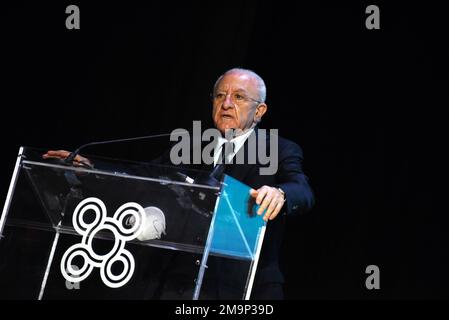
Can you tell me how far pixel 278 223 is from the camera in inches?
79.2

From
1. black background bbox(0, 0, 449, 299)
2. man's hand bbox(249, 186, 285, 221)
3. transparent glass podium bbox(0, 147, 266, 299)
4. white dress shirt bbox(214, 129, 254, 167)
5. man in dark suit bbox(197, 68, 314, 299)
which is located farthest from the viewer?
black background bbox(0, 0, 449, 299)

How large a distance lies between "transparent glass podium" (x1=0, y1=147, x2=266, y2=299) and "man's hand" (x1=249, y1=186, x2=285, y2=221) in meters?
0.03

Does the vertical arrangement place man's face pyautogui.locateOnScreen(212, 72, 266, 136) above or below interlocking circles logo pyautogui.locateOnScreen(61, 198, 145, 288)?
above

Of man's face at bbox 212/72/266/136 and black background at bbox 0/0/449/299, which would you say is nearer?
man's face at bbox 212/72/266/136

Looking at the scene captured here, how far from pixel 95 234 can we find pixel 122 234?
72 millimetres

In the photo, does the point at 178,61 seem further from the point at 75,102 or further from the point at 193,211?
the point at 193,211

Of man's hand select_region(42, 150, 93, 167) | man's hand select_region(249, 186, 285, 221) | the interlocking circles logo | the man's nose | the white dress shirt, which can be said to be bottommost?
the interlocking circles logo

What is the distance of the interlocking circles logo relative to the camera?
137 centimetres

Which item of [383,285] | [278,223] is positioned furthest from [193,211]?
[383,285]

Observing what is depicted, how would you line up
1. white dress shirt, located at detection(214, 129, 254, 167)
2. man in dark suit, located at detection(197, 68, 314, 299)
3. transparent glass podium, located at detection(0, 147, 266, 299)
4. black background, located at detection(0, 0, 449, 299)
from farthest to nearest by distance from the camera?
black background, located at detection(0, 0, 449, 299)
white dress shirt, located at detection(214, 129, 254, 167)
man in dark suit, located at detection(197, 68, 314, 299)
transparent glass podium, located at detection(0, 147, 266, 299)

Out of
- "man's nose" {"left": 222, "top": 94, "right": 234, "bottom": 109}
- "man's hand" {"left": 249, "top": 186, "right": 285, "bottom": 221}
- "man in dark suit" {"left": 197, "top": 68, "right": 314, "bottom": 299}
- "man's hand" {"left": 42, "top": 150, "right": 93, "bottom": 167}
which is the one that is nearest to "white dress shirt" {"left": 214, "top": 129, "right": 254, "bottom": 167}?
"man in dark suit" {"left": 197, "top": 68, "right": 314, "bottom": 299}

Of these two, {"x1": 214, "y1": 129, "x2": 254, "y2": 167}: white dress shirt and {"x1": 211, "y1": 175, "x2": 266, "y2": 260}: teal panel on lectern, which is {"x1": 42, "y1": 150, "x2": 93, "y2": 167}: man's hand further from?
{"x1": 214, "y1": 129, "x2": 254, "y2": 167}: white dress shirt

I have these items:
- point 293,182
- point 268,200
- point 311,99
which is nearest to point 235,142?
point 293,182

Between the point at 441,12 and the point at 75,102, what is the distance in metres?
1.89
